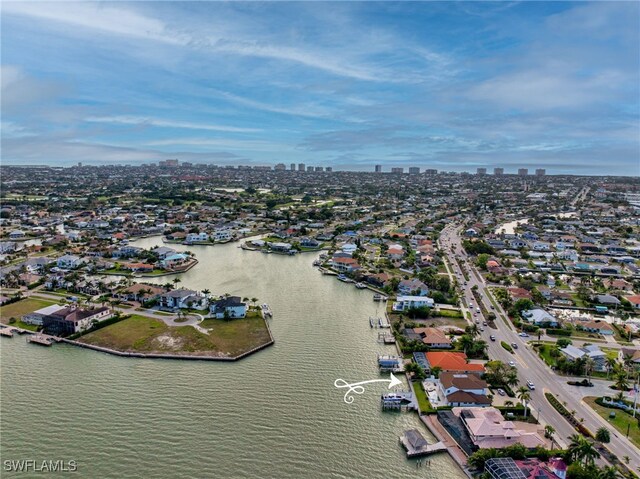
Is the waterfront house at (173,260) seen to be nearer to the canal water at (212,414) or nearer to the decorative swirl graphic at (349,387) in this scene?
the canal water at (212,414)

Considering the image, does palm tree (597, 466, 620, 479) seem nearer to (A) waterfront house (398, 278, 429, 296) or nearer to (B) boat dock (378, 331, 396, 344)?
(B) boat dock (378, 331, 396, 344)

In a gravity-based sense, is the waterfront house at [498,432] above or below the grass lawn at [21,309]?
above

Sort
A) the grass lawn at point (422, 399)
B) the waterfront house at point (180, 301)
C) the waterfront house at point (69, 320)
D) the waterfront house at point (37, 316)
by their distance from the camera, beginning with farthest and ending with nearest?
the waterfront house at point (180, 301) < the waterfront house at point (37, 316) < the waterfront house at point (69, 320) < the grass lawn at point (422, 399)

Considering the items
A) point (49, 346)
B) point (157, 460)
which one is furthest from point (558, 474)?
point (49, 346)

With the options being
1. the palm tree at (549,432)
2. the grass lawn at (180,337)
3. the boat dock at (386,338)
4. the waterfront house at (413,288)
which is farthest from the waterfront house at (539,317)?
the grass lawn at (180,337)

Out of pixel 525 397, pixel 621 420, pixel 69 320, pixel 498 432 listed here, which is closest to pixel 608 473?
pixel 498 432

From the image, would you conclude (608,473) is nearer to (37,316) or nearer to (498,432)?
(498,432)

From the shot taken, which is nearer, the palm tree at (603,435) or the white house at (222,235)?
the palm tree at (603,435)
